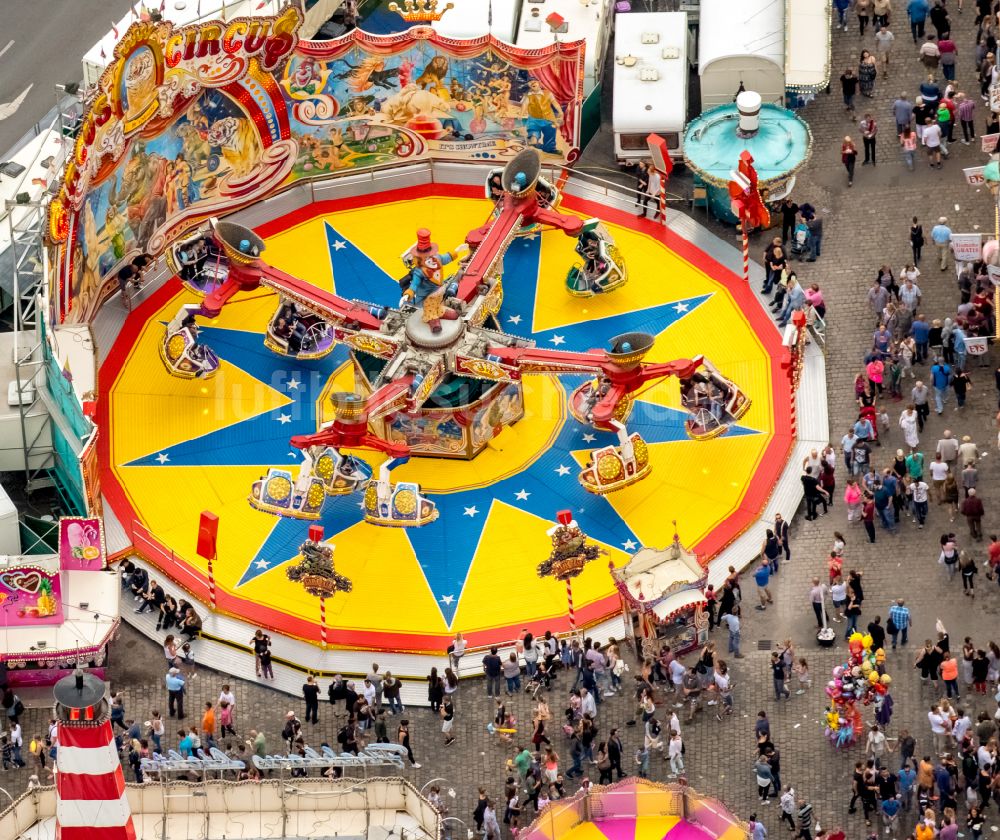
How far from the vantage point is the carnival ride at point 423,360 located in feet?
277

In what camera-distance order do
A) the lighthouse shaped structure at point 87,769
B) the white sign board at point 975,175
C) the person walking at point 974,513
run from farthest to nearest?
the white sign board at point 975,175 → the person walking at point 974,513 → the lighthouse shaped structure at point 87,769

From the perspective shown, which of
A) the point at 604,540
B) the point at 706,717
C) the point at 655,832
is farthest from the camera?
the point at 604,540

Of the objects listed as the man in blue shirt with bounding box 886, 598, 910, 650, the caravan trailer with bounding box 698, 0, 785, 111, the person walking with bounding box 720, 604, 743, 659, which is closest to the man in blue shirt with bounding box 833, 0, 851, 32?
the caravan trailer with bounding box 698, 0, 785, 111

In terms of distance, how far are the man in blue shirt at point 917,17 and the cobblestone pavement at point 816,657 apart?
8564 millimetres

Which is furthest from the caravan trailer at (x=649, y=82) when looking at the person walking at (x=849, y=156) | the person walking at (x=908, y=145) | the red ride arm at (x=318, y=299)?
the red ride arm at (x=318, y=299)

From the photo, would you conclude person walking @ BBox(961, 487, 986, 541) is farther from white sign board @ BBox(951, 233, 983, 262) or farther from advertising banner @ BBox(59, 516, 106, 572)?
advertising banner @ BBox(59, 516, 106, 572)

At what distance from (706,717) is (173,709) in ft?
49.4

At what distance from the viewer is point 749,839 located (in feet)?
240

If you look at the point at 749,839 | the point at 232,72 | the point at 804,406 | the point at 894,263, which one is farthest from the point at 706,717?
the point at 232,72

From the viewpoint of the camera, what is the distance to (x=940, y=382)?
8750 cm

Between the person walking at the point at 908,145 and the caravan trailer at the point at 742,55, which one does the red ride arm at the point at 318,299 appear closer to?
the caravan trailer at the point at 742,55

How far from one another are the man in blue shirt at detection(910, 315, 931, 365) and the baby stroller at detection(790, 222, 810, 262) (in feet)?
18.1

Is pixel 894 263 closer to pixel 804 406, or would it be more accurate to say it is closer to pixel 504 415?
pixel 804 406

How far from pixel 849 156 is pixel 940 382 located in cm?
1093
